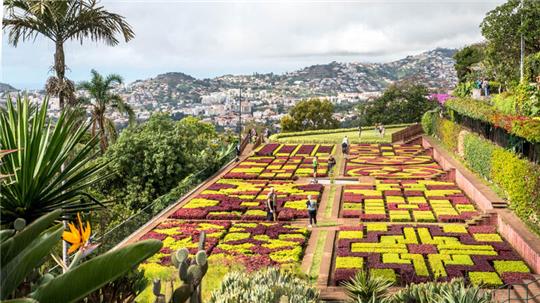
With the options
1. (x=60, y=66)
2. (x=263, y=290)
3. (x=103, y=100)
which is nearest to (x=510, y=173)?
(x=263, y=290)

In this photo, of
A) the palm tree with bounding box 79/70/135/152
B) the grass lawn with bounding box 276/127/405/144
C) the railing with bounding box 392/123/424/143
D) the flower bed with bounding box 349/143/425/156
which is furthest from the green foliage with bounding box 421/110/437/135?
the palm tree with bounding box 79/70/135/152

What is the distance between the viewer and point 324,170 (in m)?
29.2

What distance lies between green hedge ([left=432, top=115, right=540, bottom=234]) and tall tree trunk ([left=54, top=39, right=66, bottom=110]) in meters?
11.5

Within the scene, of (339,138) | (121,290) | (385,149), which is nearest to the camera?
(121,290)

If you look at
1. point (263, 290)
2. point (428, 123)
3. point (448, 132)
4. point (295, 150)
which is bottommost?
point (295, 150)

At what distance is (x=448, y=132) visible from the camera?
110 ft

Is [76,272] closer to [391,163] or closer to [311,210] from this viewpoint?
[311,210]

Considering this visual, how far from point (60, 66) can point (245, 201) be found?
11.2 meters

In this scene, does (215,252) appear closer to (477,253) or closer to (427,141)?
(477,253)

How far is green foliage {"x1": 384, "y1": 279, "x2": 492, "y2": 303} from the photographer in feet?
23.4

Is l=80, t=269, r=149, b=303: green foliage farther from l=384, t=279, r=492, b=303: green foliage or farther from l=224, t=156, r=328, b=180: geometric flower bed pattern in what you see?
l=224, t=156, r=328, b=180: geometric flower bed pattern

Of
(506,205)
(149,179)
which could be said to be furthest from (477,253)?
(149,179)

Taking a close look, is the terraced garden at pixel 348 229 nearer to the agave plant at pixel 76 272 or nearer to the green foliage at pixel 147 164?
the green foliage at pixel 147 164

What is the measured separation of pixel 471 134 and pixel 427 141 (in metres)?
10.3
